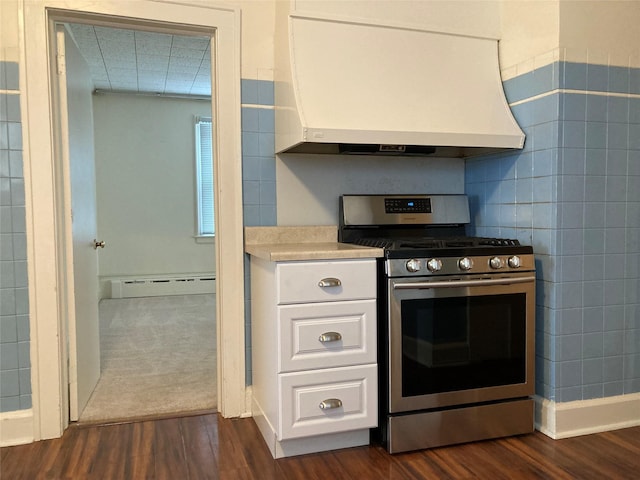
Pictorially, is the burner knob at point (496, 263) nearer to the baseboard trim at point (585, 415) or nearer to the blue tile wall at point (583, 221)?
the blue tile wall at point (583, 221)

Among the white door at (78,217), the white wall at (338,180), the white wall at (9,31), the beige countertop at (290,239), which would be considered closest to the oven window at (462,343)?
the beige countertop at (290,239)

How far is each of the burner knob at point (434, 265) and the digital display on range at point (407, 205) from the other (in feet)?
1.92

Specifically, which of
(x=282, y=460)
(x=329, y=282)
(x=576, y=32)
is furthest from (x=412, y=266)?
(x=576, y=32)

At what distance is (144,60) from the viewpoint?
478 centimetres

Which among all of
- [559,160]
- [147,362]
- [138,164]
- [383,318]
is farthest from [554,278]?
[138,164]

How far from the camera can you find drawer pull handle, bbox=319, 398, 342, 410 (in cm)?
207

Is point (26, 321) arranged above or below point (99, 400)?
above

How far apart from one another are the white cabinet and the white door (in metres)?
1.03

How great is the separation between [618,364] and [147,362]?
9.42ft

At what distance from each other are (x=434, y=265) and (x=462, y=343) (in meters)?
0.38

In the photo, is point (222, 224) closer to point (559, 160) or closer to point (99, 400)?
point (99, 400)

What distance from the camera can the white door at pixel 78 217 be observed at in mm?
2424

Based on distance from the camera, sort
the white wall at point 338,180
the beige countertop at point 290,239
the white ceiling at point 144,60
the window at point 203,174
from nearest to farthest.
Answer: the beige countertop at point 290,239, the white wall at point 338,180, the white ceiling at point 144,60, the window at point 203,174

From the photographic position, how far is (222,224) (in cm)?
250
